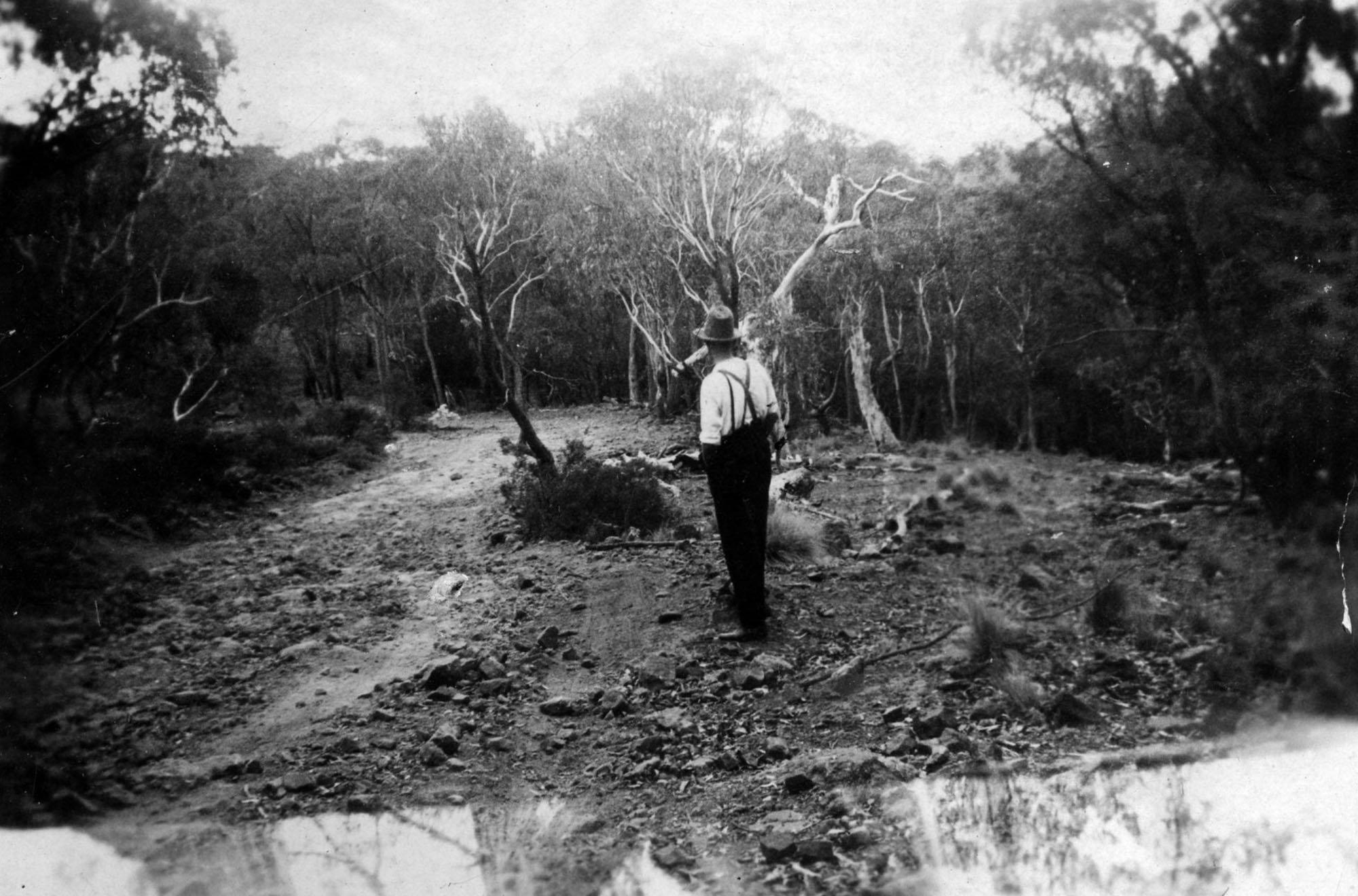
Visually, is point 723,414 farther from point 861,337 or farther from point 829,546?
point 861,337

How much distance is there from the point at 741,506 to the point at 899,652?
1.01 meters

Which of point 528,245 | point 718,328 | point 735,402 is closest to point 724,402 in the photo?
point 735,402

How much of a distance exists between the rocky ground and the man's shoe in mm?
62

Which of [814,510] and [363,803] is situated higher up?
[814,510]

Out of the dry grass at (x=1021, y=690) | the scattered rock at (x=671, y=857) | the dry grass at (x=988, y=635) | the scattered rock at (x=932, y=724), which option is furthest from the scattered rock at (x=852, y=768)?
the dry grass at (x=988, y=635)

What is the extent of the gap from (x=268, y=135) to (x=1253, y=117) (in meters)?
3.70

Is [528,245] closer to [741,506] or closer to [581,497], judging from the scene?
[581,497]

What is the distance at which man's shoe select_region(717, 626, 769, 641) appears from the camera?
132 inches

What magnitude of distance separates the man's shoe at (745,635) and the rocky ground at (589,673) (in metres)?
0.06

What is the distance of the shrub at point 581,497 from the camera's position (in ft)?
11.7

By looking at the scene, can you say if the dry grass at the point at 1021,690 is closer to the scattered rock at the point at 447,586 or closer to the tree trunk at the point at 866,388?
Result: the scattered rock at the point at 447,586

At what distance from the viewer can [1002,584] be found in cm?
350

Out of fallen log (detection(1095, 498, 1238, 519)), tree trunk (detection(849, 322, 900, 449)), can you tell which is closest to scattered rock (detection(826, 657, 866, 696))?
fallen log (detection(1095, 498, 1238, 519))

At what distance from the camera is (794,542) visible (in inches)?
169
